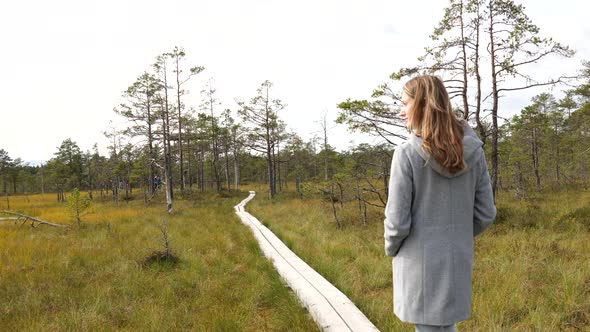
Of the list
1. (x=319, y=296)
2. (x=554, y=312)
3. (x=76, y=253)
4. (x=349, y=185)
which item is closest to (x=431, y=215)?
(x=319, y=296)

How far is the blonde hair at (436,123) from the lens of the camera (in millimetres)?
1564

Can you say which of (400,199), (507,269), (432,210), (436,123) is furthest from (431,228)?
(507,269)

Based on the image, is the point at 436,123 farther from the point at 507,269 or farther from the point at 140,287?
the point at 140,287

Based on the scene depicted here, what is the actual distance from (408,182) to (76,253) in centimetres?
917

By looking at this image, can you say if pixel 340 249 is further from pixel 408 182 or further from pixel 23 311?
pixel 408 182

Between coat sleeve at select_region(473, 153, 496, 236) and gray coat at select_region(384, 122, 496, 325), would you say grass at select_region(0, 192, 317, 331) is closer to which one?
gray coat at select_region(384, 122, 496, 325)

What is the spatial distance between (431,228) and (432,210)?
9 centimetres

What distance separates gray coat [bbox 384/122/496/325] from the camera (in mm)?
1647

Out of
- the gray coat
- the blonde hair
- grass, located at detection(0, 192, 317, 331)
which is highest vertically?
the blonde hair

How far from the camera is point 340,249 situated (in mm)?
7719

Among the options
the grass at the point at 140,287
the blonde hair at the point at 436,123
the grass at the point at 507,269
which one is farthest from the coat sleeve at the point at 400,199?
the grass at the point at 140,287

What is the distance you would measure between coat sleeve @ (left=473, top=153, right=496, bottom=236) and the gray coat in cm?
6

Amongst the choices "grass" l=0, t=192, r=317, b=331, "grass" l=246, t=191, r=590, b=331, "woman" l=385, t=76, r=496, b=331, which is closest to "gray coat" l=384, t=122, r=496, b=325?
"woman" l=385, t=76, r=496, b=331

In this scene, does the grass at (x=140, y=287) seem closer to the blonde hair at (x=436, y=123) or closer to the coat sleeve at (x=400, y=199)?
the coat sleeve at (x=400, y=199)
